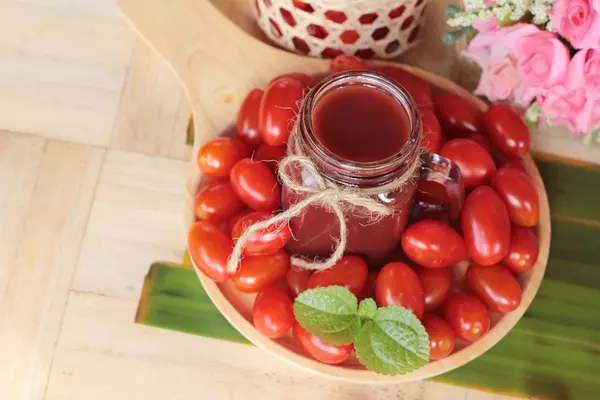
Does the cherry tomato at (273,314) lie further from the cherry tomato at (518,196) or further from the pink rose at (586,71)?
the pink rose at (586,71)

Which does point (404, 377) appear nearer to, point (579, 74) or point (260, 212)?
point (260, 212)

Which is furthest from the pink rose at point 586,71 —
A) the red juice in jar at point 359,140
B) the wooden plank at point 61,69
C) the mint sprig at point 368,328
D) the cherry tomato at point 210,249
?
the wooden plank at point 61,69

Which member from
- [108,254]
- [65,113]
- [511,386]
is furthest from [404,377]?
[65,113]

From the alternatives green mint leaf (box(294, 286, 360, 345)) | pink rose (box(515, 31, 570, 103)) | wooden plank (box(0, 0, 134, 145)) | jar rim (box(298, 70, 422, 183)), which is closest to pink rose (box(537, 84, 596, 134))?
pink rose (box(515, 31, 570, 103))

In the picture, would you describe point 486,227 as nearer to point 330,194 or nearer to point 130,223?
point 330,194

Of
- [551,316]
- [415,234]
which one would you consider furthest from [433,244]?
[551,316]

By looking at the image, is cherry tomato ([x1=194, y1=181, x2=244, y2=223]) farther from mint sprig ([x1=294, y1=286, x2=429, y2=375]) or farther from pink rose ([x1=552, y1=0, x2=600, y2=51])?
pink rose ([x1=552, y1=0, x2=600, y2=51])

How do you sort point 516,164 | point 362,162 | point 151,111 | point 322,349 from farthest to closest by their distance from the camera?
point 151,111, point 516,164, point 322,349, point 362,162
